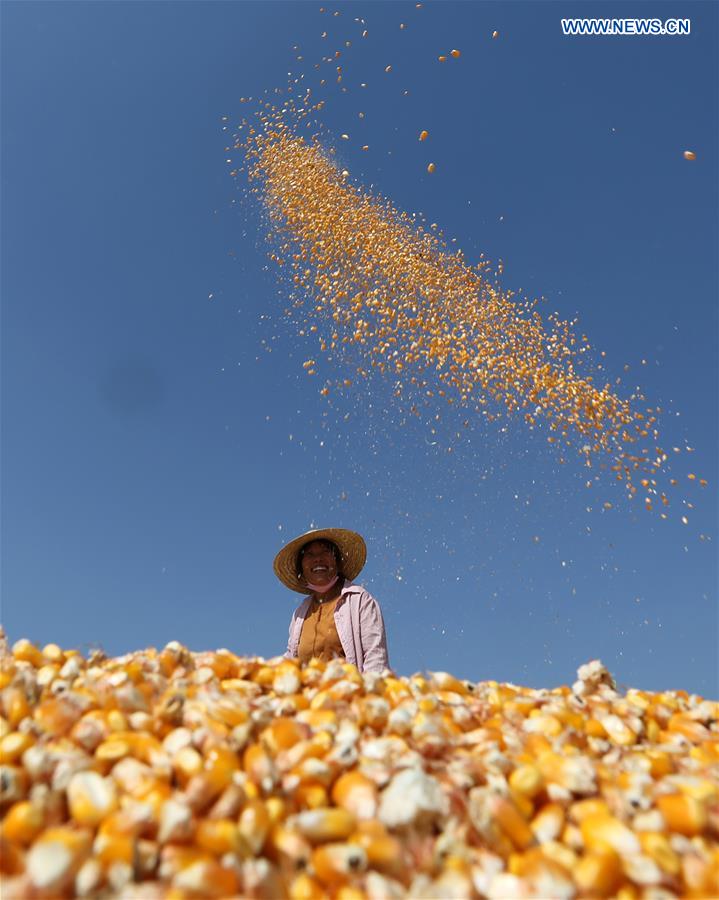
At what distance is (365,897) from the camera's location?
1673mm

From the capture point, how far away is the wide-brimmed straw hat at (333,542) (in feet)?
20.9

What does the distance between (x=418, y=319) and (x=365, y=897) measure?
20.8 feet

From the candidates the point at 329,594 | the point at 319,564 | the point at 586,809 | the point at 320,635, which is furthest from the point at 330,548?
the point at 586,809

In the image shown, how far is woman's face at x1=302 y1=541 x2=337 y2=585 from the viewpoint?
244 inches

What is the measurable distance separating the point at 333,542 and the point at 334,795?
14.7 ft

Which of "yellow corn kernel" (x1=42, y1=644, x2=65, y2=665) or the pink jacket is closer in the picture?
"yellow corn kernel" (x1=42, y1=644, x2=65, y2=665)

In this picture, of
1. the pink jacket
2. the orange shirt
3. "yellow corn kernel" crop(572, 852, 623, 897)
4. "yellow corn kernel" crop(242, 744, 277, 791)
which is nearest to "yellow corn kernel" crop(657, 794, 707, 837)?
"yellow corn kernel" crop(572, 852, 623, 897)

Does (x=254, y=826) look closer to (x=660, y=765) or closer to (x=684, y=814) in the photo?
(x=684, y=814)

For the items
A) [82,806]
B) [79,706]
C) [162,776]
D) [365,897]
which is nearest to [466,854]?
[365,897]

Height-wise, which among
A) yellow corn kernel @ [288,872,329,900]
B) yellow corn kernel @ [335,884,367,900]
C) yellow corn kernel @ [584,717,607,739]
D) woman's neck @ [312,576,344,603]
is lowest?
yellow corn kernel @ [335,884,367,900]

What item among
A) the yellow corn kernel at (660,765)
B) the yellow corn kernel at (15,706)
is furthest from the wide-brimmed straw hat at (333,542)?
the yellow corn kernel at (660,765)

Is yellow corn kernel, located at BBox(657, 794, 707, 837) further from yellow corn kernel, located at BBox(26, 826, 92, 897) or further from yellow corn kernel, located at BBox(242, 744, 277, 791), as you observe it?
yellow corn kernel, located at BBox(26, 826, 92, 897)

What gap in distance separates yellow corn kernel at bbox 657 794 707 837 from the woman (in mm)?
3310

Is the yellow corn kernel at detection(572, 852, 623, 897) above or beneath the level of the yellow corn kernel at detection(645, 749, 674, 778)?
beneath
